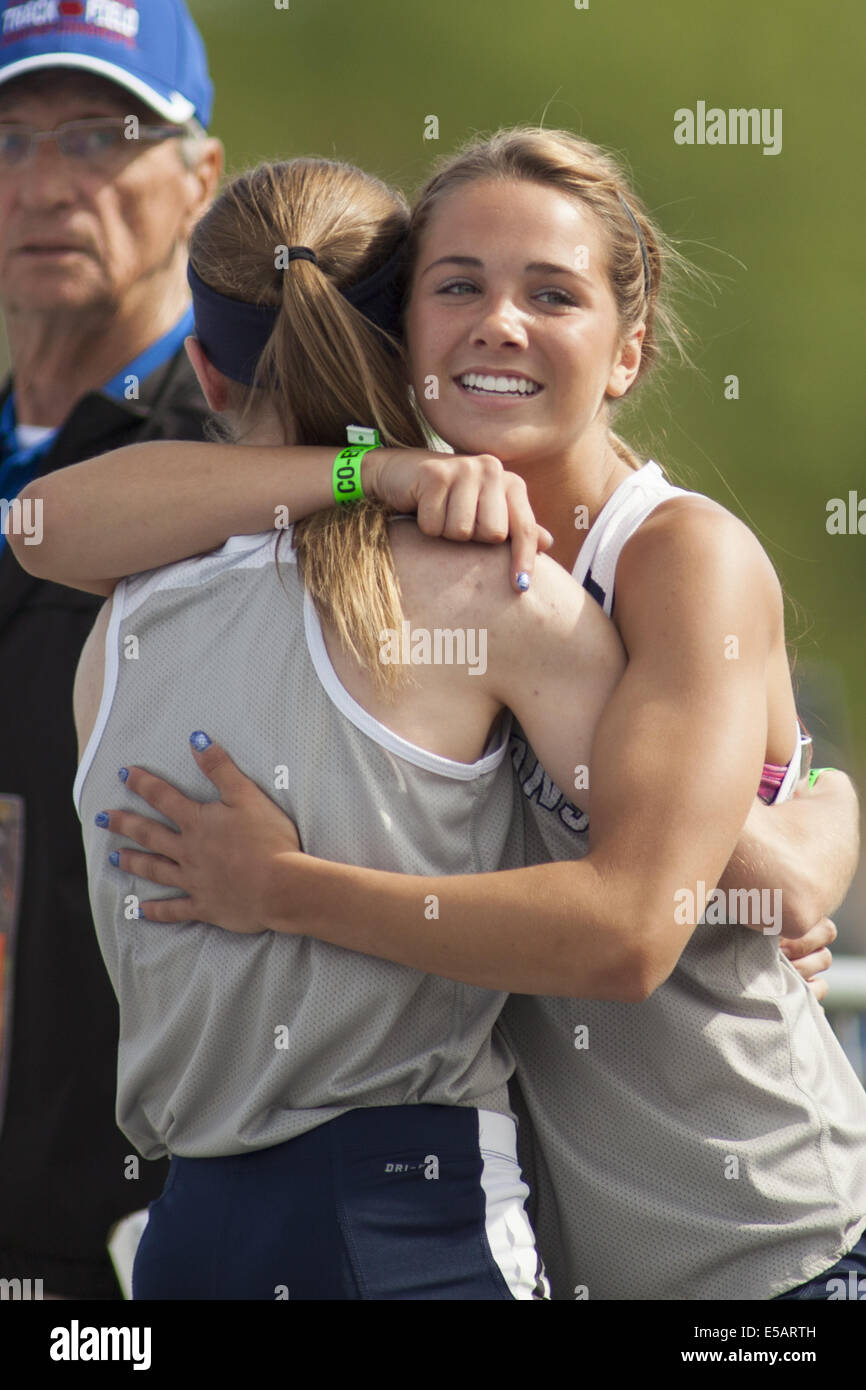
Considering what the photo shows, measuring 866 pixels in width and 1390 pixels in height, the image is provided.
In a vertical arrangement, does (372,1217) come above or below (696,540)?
below

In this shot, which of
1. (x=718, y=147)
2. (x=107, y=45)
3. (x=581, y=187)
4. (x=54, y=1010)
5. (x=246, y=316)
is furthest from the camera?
(x=718, y=147)

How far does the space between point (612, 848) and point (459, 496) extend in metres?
0.41

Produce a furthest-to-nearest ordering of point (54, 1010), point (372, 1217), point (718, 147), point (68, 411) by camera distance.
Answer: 1. point (718, 147)
2. point (68, 411)
3. point (54, 1010)
4. point (372, 1217)

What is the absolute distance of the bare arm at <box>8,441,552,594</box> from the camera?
1666mm

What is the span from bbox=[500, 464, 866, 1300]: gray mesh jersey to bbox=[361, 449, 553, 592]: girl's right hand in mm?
179

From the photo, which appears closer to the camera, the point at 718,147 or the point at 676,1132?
the point at 676,1132

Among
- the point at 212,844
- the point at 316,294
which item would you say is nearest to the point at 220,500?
the point at 316,294

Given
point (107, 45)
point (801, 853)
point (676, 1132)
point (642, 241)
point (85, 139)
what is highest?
point (107, 45)

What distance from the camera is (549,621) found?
164 centimetres

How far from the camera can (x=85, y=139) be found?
10.5 feet

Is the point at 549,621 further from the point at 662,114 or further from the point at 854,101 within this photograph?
the point at 854,101

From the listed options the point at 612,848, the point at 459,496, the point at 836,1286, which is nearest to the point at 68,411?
the point at 459,496

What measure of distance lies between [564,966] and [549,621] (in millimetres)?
362

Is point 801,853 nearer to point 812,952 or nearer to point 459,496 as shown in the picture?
point 812,952
